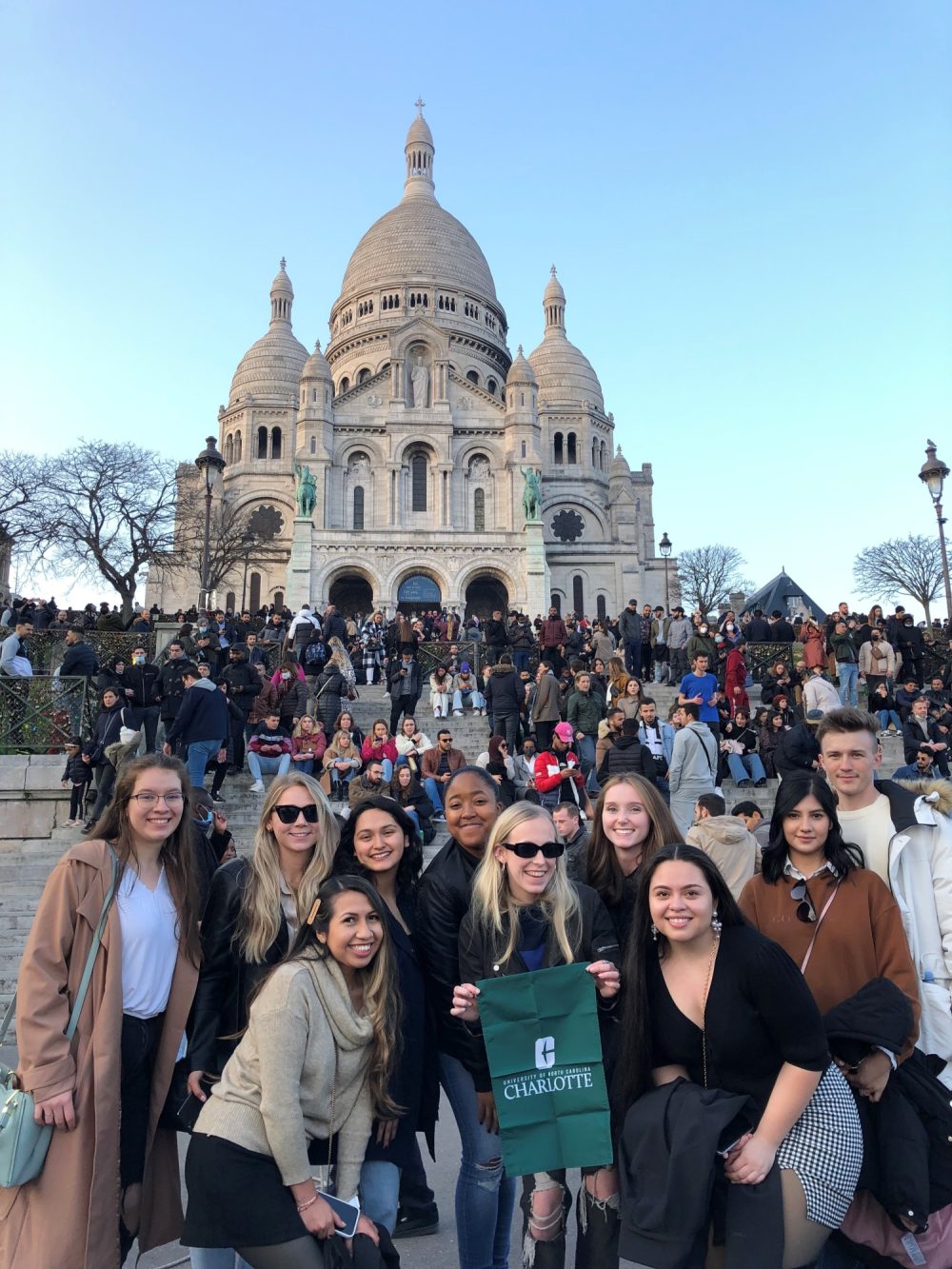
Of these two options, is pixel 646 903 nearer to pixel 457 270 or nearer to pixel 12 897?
pixel 12 897

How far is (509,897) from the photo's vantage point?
3.03m

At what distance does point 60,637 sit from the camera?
1409cm

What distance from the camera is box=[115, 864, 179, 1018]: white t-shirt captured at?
3.07m

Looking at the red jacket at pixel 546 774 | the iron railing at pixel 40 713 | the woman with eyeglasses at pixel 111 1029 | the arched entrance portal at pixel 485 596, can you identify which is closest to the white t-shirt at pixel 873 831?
the woman with eyeglasses at pixel 111 1029

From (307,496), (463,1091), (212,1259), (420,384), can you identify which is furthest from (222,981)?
(420,384)

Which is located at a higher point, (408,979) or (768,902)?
(768,902)

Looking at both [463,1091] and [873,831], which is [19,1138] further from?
[873,831]

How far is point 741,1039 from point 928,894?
45.2 inches

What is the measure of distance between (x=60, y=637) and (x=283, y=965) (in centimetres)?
1277

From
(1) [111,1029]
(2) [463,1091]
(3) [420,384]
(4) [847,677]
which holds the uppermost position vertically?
(3) [420,384]

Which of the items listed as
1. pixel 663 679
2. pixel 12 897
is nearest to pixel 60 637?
pixel 12 897

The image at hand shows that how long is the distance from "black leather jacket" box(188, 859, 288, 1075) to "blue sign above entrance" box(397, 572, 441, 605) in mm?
36010

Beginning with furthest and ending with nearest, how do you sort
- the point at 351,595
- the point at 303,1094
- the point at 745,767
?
the point at 351,595 < the point at 745,767 < the point at 303,1094

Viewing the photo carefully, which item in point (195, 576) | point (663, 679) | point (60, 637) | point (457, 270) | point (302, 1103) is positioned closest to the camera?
point (302, 1103)
